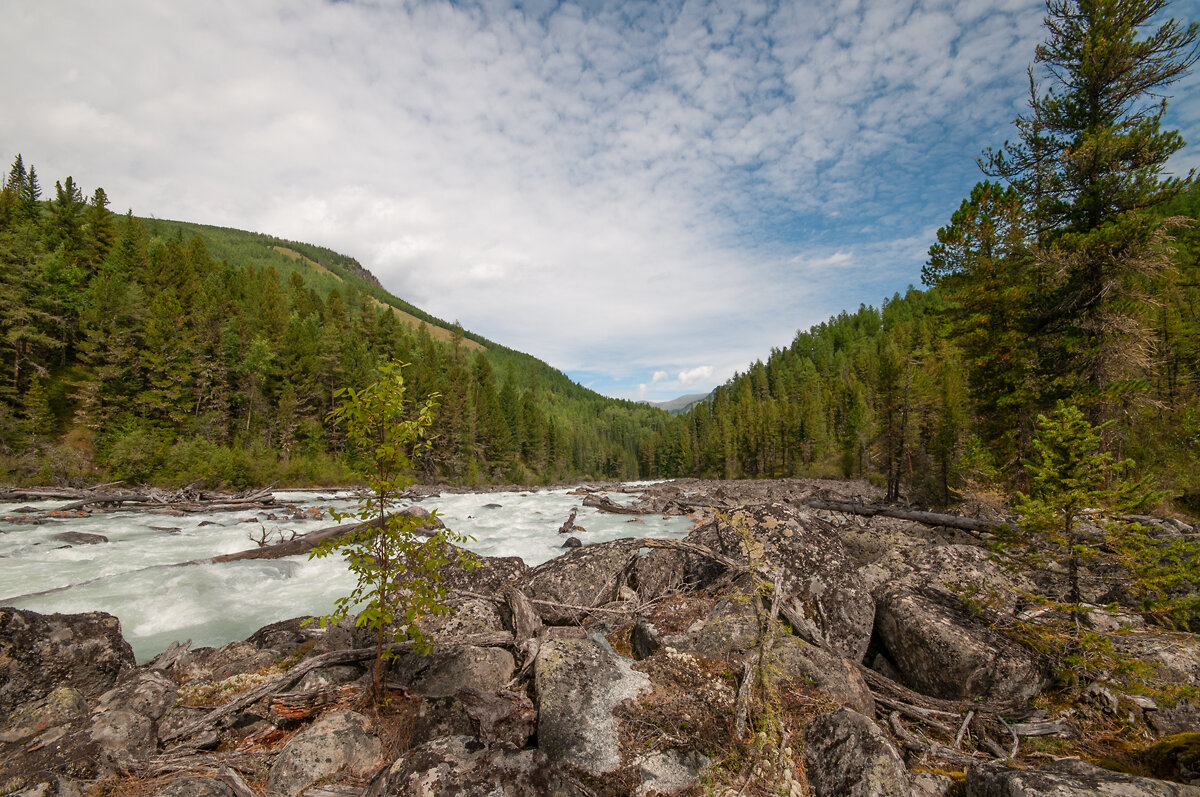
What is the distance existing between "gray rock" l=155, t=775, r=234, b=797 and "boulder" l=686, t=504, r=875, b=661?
15.5 feet

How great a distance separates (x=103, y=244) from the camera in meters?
47.9

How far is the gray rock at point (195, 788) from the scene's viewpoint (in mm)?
3119

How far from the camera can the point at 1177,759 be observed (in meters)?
2.99

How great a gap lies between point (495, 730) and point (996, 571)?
7.71 m

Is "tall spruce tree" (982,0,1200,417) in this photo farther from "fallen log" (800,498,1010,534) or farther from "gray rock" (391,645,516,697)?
"gray rock" (391,645,516,697)

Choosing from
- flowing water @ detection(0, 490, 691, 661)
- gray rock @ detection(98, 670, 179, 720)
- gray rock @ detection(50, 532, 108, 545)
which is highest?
gray rock @ detection(98, 670, 179, 720)

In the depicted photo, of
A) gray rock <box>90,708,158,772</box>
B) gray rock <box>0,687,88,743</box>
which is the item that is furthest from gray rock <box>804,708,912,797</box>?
gray rock <box>0,687,88,743</box>

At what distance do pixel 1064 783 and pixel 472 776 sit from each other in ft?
12.6

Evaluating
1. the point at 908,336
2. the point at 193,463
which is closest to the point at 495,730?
the point at 193,463

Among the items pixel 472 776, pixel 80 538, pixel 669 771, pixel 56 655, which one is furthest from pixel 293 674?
pixel 80 538

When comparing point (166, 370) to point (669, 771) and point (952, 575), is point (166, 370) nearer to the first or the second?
point (669, 771)

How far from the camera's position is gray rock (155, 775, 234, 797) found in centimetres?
312

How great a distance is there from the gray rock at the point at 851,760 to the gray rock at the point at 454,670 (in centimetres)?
304

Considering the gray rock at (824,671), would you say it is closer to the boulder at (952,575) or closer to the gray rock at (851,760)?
the gray rock at (851,760)
